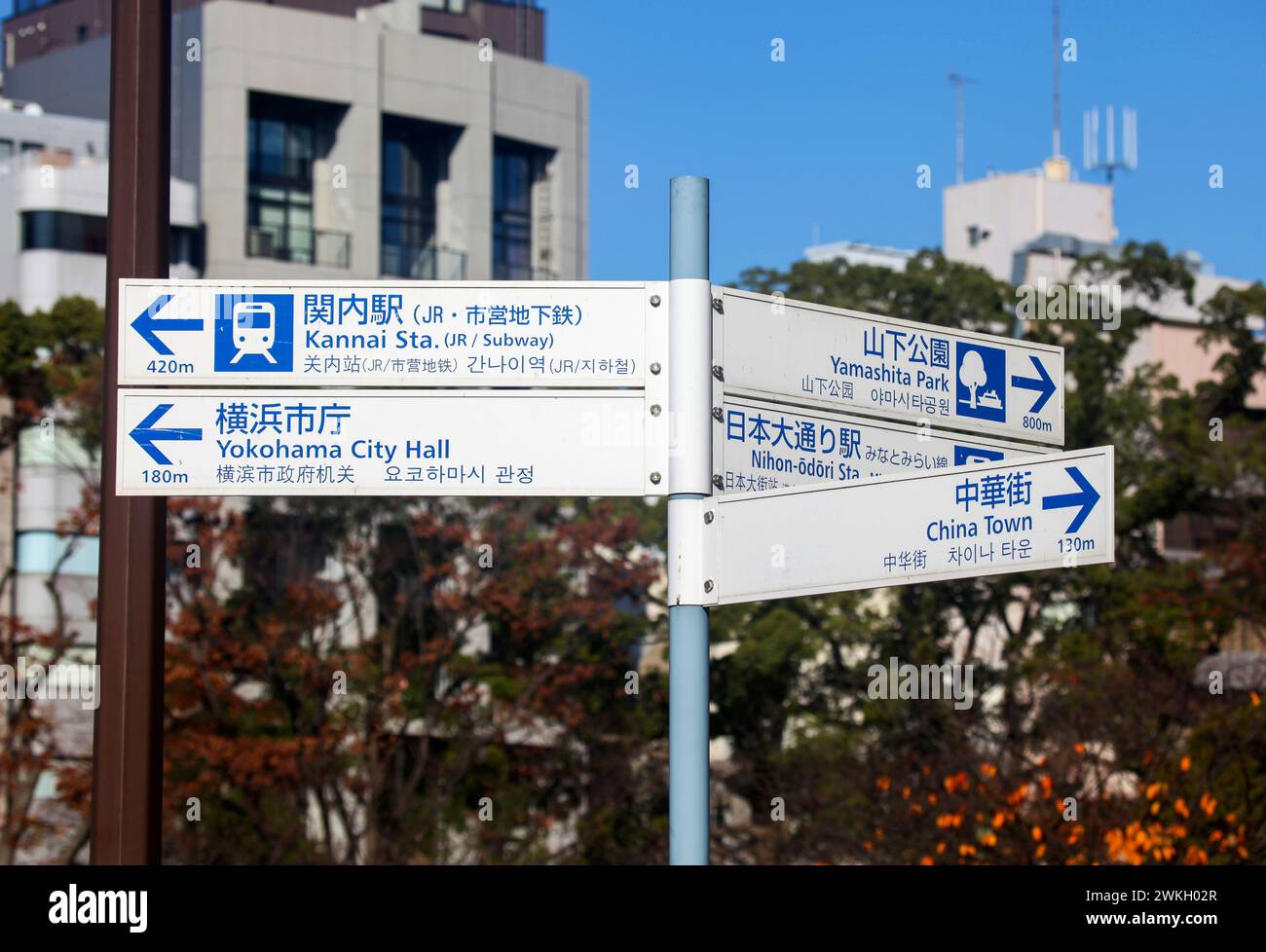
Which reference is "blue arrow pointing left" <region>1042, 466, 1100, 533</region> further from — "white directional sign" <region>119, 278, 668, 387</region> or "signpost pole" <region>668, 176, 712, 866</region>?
"white directional sign" <region>119, 278, 668, 387</region>

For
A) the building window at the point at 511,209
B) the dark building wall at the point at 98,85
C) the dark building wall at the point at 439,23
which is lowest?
the building window at the point at 511,209

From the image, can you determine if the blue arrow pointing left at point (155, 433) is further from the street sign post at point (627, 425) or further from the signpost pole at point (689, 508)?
the signpost pole at point (689, 508)

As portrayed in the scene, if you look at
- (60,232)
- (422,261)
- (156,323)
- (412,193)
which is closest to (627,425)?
(156,323)

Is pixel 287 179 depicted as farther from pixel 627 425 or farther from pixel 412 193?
pixel 627 425

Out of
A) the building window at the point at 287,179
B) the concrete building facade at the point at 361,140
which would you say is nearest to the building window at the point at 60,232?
the concrete building facade at the point at 361,140

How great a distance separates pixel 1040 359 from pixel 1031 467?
926 millimetres

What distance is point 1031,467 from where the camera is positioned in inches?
204

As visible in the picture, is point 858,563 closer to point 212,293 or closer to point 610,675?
point 212,293

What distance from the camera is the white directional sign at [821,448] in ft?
17.7

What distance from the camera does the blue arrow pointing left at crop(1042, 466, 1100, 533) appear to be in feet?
16.8

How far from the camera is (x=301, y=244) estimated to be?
47.9 meters

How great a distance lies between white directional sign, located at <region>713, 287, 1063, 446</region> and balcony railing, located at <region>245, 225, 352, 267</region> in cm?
4239

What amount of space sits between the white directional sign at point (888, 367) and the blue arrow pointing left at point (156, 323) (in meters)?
1.51

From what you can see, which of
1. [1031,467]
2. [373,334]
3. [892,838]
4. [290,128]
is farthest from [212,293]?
[290,128]
